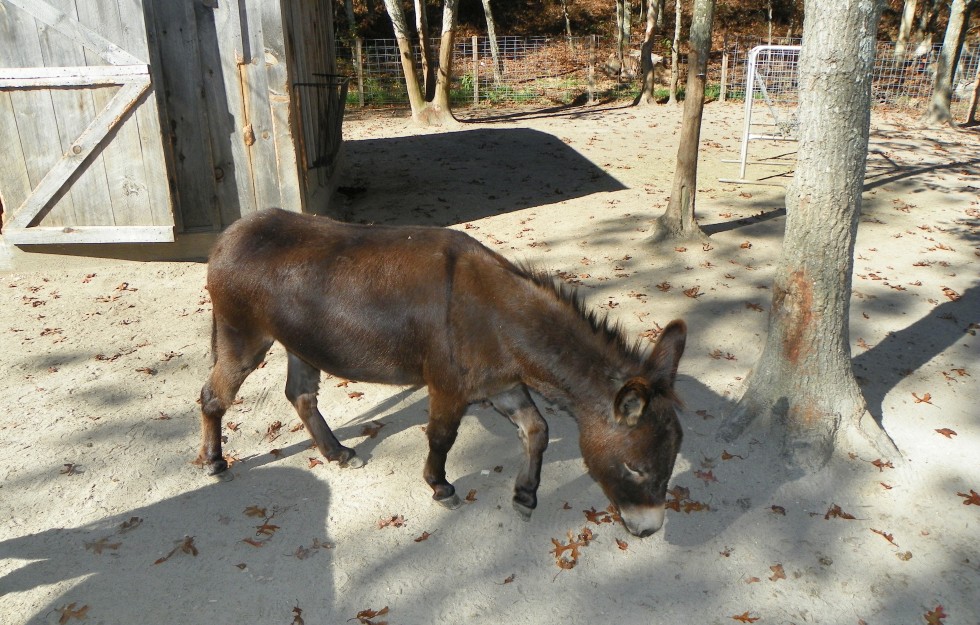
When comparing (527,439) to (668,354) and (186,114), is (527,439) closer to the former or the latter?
(668,354)

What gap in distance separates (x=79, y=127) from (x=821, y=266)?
7.24 meters

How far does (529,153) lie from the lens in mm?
14250

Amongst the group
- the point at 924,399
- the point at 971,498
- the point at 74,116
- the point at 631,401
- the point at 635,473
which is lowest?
the point at 971,498

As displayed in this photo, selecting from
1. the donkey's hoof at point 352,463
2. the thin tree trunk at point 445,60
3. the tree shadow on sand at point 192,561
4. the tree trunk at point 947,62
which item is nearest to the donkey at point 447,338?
the tree shadow on sand at point 192,561

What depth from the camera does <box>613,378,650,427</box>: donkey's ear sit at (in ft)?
10.2

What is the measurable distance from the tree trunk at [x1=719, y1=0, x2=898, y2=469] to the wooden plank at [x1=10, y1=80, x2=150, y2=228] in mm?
6297

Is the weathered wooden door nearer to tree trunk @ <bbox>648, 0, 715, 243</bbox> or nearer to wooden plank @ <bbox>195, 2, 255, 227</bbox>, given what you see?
wooden plank @ <bbox>195, 2, 255, 227</bbox>

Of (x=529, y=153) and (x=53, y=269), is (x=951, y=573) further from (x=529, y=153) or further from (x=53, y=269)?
(x=529, y=153)

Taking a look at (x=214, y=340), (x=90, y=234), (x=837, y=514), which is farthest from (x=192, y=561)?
(x=90, y=234)

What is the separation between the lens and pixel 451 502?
13.7ft

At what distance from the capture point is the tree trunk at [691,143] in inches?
302

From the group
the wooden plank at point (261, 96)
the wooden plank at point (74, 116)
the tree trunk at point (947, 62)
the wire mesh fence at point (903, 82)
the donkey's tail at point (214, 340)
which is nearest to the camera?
the donkey's tail at point (214, 340)

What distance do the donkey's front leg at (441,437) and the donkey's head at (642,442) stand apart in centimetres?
80

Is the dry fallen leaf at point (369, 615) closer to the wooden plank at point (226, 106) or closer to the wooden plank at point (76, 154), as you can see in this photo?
the wooden plank at point (226, 106)
